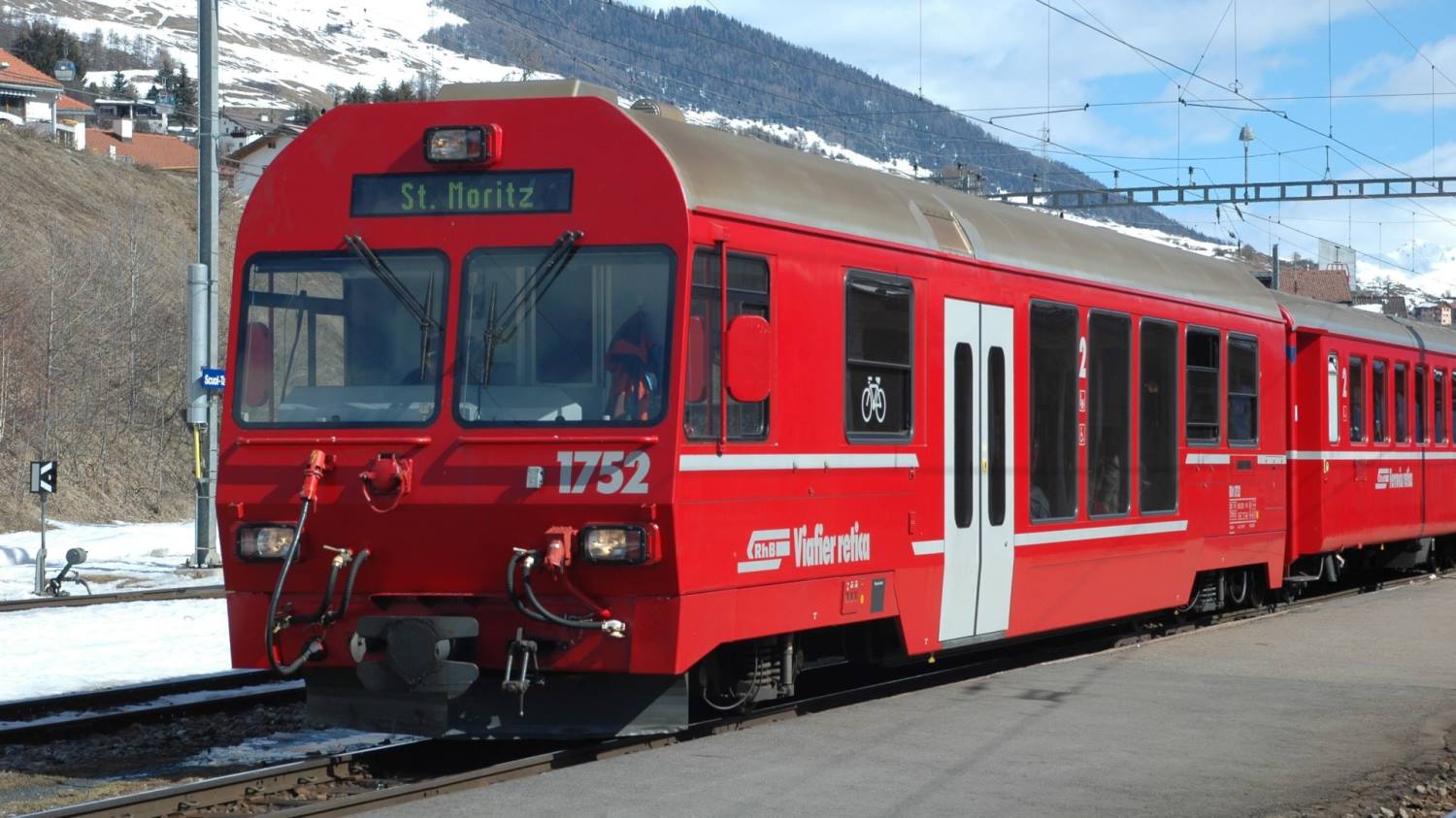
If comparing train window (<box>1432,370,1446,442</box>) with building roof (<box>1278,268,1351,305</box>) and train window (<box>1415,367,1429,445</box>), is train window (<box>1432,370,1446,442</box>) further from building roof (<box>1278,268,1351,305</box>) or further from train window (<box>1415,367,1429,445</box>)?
building roof (<box>1278,268,1351,305</box>)

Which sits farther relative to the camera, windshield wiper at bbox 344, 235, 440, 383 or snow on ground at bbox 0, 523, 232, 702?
snow on ground at bbox 0, 523, 232, 702

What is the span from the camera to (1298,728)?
1040 cm

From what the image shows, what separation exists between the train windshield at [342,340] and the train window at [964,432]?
3.71m

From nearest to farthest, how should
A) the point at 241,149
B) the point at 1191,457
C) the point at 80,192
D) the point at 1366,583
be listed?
the point at 1191,457, the point at 1366,583, the point at 80,192, the point at 241,149

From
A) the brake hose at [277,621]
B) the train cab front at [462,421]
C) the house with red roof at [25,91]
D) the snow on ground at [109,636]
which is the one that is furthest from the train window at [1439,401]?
the house with red roof at [25,91]

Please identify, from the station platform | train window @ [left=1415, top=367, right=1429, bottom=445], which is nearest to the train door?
the station platform

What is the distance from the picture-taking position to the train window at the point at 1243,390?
1583 cm

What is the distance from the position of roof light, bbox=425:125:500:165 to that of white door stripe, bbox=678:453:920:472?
189cm

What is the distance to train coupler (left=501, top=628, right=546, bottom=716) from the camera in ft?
28.5

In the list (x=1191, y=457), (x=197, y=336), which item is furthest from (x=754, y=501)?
(x=197, y=336)

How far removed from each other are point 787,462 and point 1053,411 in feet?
11.9

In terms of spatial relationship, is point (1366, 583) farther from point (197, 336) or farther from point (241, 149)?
point (241, 149)

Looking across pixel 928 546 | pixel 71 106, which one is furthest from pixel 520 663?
pixel 71 106

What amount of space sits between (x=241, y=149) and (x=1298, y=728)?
91.0 m
